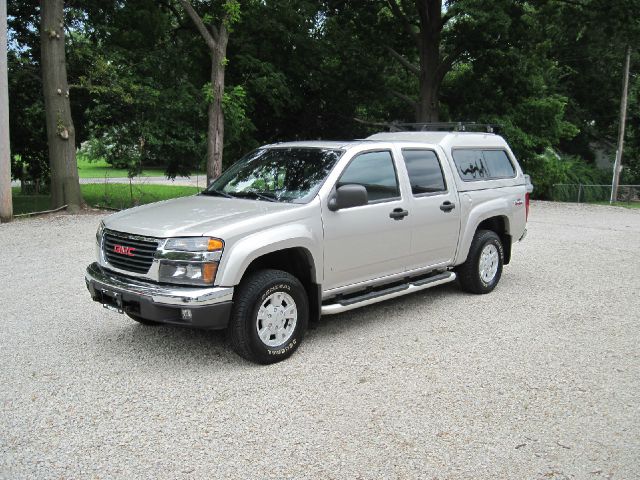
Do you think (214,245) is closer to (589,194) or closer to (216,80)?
(216,80)

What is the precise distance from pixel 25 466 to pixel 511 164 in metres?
6.84

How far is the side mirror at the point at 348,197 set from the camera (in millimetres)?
5637

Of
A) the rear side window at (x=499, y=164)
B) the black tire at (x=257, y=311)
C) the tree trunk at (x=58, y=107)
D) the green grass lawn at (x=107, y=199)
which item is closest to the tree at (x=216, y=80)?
the tree trunk at (x=58, y=107)

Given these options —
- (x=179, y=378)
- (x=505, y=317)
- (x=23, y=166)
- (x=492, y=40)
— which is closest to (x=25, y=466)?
(x=179, y=378)

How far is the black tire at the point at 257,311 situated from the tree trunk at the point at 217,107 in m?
11.1

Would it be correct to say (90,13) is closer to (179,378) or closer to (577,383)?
(179,378)

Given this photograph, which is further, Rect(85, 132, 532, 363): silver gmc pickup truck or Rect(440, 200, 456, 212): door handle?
Rect(440, 200, 456, 212): door handle

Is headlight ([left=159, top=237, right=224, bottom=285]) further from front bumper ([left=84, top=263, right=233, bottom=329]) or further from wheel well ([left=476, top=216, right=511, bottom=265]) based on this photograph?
wheel well ([left=476, top=216, right=511, bottom=265])

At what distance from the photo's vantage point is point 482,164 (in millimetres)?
7953

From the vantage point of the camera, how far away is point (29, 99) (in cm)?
1962

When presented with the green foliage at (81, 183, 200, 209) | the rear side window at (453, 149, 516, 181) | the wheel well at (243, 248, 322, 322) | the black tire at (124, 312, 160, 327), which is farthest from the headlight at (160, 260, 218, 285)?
the green foliage at (81, 183, 200, 209)

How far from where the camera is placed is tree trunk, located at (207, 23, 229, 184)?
16.2m

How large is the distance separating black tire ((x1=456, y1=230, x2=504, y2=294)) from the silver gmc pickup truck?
0.01 m

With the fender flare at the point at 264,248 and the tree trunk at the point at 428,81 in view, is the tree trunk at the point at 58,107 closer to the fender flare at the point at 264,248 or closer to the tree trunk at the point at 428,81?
the fender flare at the point at 264,248
